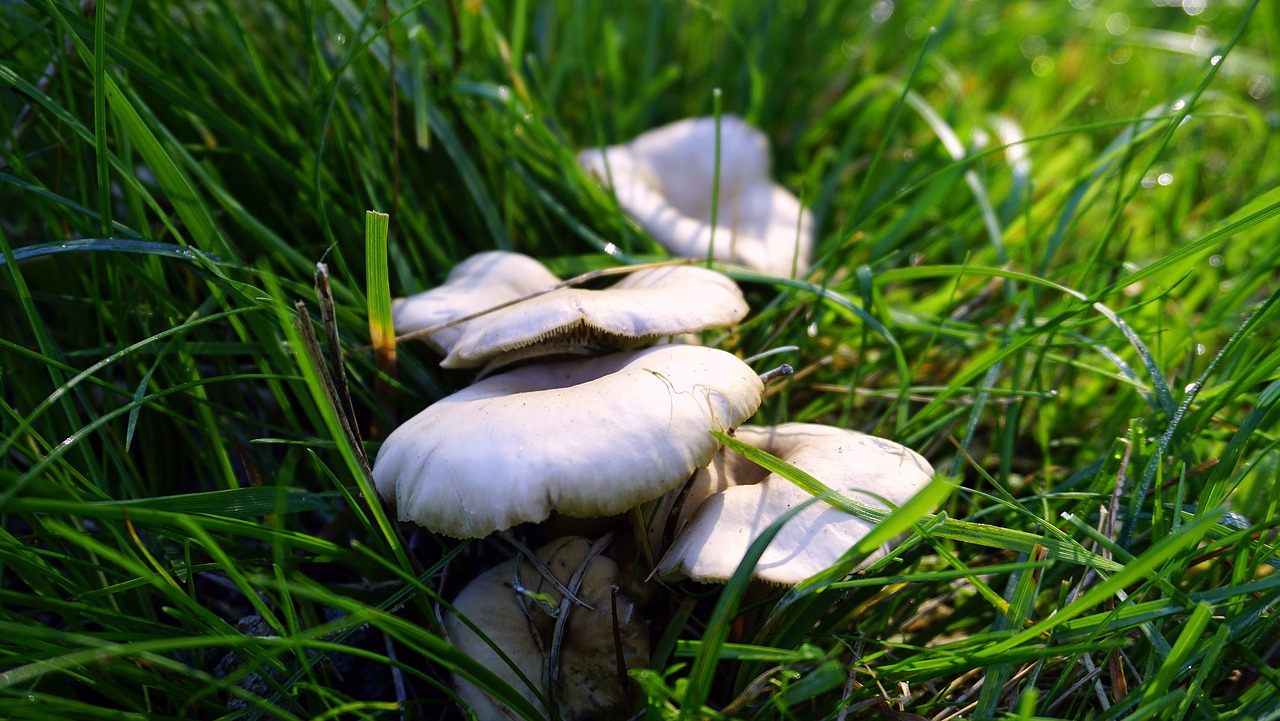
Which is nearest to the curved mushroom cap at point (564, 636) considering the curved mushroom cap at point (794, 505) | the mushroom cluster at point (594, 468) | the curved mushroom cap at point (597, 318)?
the mushroom cluster at point (594, 468)

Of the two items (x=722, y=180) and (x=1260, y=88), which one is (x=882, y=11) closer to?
(x=722, y=180)

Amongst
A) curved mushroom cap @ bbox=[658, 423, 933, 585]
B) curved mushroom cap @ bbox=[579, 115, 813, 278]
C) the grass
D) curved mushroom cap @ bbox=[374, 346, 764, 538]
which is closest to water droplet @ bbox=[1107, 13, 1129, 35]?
the grass

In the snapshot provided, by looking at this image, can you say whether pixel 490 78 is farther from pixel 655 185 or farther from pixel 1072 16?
pixel 1072 16

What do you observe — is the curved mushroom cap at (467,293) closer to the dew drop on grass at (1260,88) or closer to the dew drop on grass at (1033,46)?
the dew drop on grass at (1033,46)

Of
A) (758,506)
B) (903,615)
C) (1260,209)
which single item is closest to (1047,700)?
(903,615)

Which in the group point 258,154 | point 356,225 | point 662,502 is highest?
point 258,154

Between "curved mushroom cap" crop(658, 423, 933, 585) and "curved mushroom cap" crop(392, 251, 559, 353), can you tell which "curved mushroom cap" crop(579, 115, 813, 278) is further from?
"curved mushroom cap" crop(658, 423, 933, 585)
